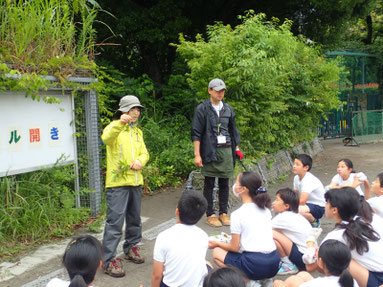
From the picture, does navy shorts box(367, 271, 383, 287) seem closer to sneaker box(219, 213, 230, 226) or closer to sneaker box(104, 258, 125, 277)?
sneaker box(104, 258, 125, 277)

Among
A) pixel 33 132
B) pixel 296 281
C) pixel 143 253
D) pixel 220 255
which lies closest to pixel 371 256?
pixel 296 281

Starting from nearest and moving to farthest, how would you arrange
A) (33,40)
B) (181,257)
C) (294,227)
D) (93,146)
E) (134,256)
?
(181,257)
(294,227)
(134,256)
(33,40)
(93,146)

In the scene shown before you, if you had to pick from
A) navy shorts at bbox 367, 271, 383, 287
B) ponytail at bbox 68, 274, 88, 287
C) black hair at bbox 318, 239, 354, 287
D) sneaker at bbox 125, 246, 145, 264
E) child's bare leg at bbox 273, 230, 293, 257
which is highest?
ponytail at bbox 68, 274, 88, 287

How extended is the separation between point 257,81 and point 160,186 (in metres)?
2.65

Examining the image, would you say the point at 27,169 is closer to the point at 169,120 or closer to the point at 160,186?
the point at 160,186

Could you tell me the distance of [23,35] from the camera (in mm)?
4832

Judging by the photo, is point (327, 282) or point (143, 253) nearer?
point (327, 282)

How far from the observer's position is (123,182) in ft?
13.8

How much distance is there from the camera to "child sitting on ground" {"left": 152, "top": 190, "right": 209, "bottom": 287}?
10.3 feet

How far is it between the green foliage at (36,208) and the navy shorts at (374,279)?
350cm

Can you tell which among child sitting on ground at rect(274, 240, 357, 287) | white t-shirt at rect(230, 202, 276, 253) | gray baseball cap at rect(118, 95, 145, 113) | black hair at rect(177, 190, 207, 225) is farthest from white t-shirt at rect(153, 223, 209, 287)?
gray baseball cap at rect(118, 95, 145, 113)

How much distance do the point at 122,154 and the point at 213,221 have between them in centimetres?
199

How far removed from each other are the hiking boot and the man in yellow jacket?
57.7 inches

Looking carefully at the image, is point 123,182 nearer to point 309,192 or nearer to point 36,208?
point 36,208
